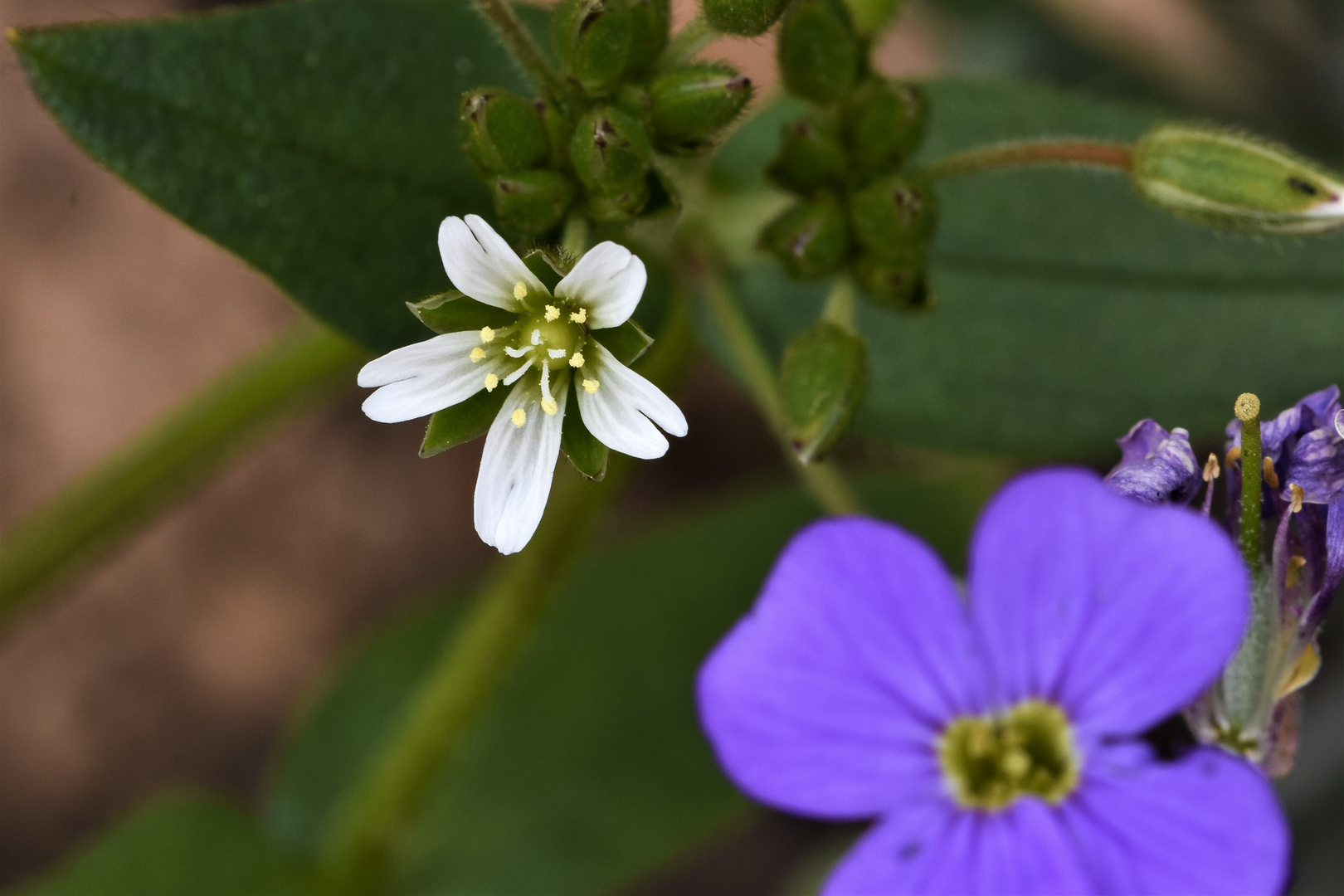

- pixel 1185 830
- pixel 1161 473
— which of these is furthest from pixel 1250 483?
pixel 1185 830

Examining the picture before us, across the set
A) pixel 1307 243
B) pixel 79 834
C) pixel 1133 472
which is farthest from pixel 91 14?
pixel 1133 472

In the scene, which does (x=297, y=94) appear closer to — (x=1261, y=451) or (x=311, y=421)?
(x=1261, y=451)

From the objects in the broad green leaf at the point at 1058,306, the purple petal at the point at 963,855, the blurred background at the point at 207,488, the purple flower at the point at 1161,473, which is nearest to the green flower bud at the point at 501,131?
the broad green leaf at the point at 1058,306

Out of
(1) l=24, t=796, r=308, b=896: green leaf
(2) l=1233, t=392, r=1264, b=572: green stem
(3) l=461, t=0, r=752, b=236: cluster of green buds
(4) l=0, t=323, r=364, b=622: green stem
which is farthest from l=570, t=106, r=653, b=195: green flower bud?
(1) l=24, t=796, r=308, b=896: green leaf

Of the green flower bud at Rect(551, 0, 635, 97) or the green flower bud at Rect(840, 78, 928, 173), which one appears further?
the green flower bud at Rect(840, 78, 928, 173)

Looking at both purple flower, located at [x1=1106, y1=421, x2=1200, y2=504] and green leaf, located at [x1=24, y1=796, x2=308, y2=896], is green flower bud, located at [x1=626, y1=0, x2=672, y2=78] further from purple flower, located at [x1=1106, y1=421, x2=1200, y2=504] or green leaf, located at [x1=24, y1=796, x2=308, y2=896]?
green leaf, located at [x1=24, y1=796, x2=308, y2=896]

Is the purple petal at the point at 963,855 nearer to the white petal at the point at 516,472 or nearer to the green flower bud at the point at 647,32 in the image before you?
the white petal at the point at 516,472
